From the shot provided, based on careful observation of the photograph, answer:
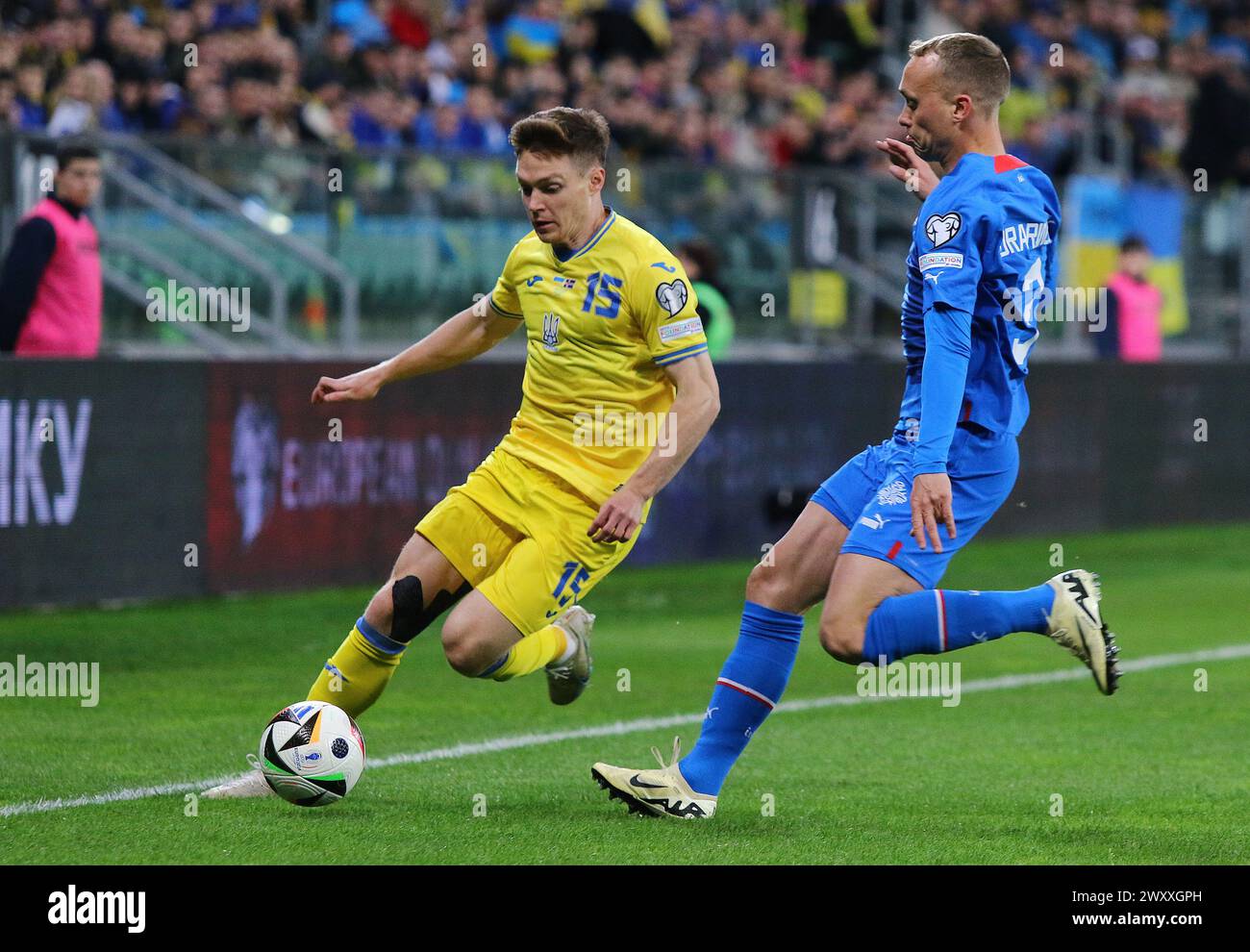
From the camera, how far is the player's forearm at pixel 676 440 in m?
6.44

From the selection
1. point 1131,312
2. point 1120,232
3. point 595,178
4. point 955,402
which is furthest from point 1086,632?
point 1120,232

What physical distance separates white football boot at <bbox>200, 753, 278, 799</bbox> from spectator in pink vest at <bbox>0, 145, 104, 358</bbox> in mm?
5151

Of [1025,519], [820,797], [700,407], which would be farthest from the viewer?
[1025,519]

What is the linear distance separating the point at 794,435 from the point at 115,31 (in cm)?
556

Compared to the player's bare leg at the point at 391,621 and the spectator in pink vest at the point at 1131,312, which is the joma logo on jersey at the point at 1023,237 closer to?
the player's bare leg at the point at 391,621

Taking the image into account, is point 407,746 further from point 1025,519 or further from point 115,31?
point 1025,519

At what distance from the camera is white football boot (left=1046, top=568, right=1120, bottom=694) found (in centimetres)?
591

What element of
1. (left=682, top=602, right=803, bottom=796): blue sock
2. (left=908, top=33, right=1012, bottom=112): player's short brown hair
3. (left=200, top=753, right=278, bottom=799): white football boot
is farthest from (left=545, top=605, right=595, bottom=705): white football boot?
(left=908, top=33, right=1012, bottom=112): player's short brown hair

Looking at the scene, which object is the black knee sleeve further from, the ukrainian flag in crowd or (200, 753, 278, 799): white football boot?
the ukrainian flag in crowd

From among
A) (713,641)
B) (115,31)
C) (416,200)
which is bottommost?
(713,641)

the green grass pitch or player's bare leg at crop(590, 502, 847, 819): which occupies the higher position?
player's bare leg at crop(590, 502, 847, 819)

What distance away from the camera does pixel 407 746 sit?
7891 mm

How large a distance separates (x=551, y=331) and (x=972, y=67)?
1.60 metres
